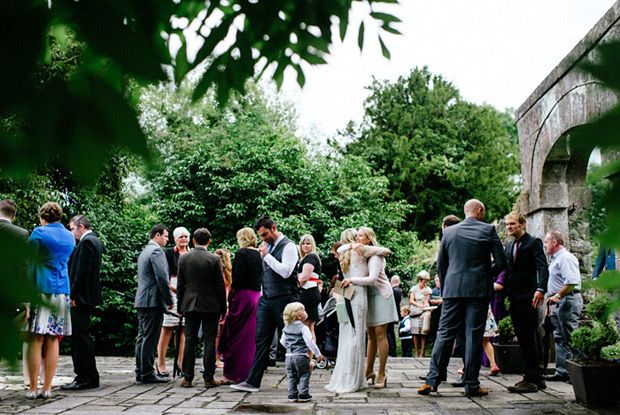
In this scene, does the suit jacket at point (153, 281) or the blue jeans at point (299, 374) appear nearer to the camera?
the blue jeans at point (299, 374)

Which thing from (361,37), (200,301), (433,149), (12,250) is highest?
(433,149)

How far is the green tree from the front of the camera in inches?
1070

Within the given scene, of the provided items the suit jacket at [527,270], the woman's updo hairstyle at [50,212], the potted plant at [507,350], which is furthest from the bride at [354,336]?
the woman's updo hairstyle at [50,212]

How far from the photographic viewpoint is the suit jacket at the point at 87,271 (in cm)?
603

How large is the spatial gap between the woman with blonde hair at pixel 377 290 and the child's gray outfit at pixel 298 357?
0.93 metres

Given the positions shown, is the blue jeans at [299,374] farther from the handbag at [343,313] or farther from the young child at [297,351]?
the handbag at [343,313]

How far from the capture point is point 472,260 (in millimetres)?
5676

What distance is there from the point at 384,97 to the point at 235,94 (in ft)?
94.7

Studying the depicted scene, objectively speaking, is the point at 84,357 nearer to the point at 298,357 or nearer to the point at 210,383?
the point at 210,383

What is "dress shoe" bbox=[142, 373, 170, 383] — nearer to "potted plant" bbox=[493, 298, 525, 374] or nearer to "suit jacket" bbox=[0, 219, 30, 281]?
"potted plant" bbox=[493, 298, 525, 374]

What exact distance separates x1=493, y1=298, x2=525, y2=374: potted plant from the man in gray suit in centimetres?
431

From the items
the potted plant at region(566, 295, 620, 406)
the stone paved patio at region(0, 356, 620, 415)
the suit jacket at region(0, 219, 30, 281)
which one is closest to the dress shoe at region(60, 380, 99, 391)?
the stone paved patio at region(0, 356, 620, 415)

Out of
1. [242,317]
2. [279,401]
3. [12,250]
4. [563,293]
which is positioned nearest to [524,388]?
[563,293]

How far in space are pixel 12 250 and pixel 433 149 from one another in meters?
28.4
